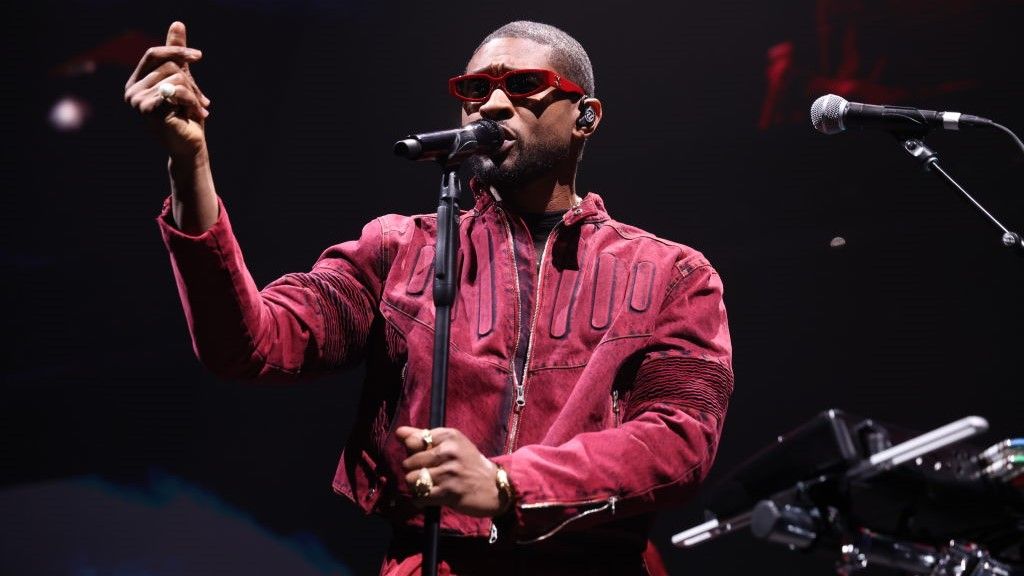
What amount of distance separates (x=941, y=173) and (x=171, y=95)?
166cm

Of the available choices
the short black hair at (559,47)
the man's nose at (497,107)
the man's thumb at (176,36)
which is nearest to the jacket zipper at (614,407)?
the man's nose at (497,107)

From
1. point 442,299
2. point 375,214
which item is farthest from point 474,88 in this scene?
point 375,214

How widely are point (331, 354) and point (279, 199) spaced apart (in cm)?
112

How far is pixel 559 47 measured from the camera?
263 centimetres

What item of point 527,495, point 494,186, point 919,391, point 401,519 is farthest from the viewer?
point 919,391

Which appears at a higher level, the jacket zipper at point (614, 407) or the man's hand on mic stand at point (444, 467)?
the man's hand on mic stand at point (444, 467)

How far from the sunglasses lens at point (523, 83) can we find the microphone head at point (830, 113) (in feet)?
2.14

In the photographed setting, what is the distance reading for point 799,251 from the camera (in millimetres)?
3244

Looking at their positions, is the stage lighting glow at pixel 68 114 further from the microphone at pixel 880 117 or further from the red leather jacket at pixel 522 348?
the microphone at pixel 880 117

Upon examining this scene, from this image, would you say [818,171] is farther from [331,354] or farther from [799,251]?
[331,354]

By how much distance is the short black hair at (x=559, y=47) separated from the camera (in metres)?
2.60

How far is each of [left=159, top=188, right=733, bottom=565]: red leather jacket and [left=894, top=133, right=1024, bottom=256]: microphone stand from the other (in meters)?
0.56

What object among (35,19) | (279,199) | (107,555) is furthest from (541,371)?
(35,19)

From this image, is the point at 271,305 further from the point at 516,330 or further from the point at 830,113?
the point at 830,113
